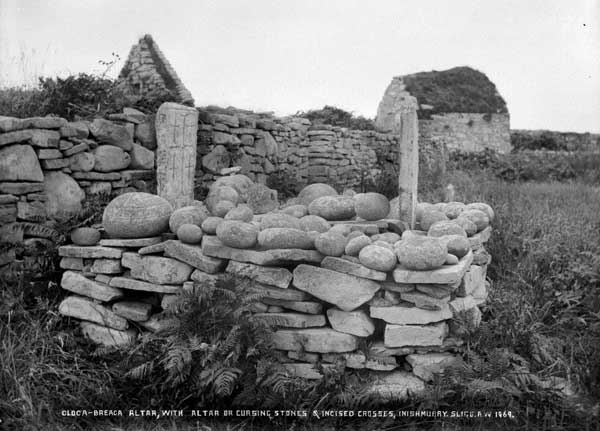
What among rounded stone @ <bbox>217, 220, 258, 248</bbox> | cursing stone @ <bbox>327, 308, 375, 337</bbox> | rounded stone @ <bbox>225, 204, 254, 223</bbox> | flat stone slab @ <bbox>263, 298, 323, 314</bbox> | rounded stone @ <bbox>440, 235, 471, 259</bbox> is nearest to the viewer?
cursing stone @ <bbox>327, 308, 375, 337</bbox>

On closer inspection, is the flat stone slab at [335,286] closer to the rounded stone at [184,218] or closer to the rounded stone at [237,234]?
the rounded stone at [237,234]

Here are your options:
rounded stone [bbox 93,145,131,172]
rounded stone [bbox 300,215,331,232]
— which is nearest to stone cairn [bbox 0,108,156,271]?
rounded stone [bbox 93,145,131,172]

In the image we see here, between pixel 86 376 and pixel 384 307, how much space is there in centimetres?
230

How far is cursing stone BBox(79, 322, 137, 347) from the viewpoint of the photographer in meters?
4.37

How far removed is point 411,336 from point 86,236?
308 centimetres

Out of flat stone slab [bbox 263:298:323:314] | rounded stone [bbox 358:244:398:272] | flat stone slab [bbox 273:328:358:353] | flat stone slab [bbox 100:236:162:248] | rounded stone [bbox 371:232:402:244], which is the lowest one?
flat stone slab [bbox 273:328:358:353]

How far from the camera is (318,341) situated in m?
3.96

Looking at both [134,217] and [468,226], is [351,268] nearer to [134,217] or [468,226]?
[468,226]

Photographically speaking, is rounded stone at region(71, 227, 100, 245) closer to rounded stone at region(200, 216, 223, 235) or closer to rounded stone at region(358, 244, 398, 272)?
rounded stone at region(200, 216, 223, 235)

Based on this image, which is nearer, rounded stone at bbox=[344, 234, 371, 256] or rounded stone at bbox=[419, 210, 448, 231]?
rounded stone at bbox=[344, 234, 371, 256]

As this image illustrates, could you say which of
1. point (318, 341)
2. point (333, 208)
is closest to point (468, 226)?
point (333, 208)

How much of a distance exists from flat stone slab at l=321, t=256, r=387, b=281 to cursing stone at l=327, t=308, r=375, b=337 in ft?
1.02

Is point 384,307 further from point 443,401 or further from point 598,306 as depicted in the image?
point 598,306

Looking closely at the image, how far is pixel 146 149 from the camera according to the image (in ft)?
21.5
